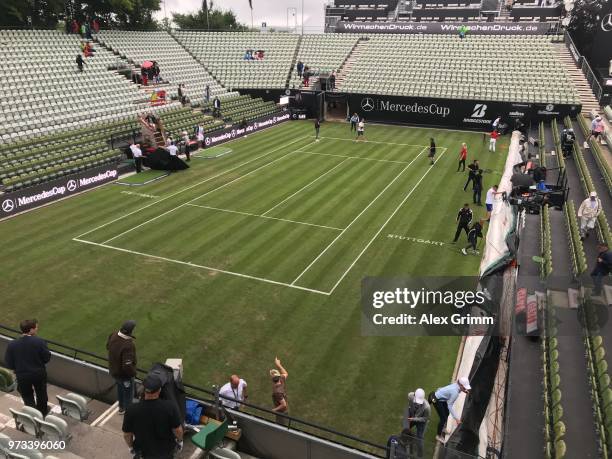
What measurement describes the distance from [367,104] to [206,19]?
4681 cm

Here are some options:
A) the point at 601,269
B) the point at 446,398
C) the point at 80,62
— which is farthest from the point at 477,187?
the point at 80,62

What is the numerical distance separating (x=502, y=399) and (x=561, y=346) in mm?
2321

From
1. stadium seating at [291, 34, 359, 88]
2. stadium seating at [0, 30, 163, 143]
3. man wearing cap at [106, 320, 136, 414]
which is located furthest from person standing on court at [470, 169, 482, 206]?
stadium seating at [291, 34, 359, 88]

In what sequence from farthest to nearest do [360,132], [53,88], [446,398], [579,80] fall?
[579,80] < [360,132] < [53,88] < [446,398]

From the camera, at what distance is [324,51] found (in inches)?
2227

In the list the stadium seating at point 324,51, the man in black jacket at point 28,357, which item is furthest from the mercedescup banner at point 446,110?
the man in black jacket at point 28,357

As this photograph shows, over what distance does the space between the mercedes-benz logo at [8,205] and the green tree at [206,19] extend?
208ft

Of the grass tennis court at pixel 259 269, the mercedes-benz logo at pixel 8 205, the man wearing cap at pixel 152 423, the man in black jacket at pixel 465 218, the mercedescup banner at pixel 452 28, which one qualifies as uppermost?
the mercedescup banner at pixel 452 28

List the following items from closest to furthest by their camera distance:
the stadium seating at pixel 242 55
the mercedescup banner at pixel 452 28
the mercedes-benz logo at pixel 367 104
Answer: the mercedes-benz logo at pixel 367 104 < the stadium seating at pixel 242 55 < the mercedescup banner at pixel 452 28

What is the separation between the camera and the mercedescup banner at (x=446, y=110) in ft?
136

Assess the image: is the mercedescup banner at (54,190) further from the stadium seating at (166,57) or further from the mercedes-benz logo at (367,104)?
the mercedes-benz logo at (367,104)

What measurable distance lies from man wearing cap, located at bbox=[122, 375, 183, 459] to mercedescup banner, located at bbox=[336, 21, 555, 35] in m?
58.0

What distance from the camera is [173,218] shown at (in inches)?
874

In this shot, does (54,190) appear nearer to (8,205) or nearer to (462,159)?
(8,205)
